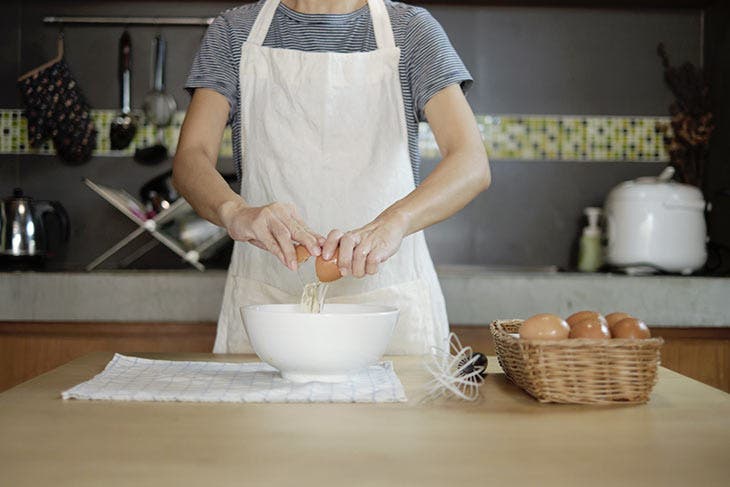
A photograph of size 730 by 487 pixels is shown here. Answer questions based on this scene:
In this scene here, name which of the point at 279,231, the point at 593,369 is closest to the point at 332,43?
the point at 279,231

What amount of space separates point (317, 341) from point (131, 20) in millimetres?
2037

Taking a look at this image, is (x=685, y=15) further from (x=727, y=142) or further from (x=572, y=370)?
(x=572, y=370)

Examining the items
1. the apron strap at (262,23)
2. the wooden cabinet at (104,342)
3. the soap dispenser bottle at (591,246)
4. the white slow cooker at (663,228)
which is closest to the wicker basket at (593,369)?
the apron strap at (262,23)

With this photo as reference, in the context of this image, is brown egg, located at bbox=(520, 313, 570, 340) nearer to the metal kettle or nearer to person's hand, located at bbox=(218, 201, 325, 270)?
person's hand, located at bbox=(218, 201, 325, 270)

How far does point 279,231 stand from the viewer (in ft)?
3.69

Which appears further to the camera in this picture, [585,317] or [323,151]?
[323,151]

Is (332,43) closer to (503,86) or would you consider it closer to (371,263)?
(371,263)

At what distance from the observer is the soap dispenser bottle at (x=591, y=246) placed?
8.52ft

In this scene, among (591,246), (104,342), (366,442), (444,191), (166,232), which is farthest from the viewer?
(591,246)

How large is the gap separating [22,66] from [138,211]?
67cm

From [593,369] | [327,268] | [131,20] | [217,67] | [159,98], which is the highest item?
[131,20]

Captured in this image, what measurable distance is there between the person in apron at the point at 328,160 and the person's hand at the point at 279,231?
0.34m

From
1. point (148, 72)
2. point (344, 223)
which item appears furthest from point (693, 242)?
point (148, 72)

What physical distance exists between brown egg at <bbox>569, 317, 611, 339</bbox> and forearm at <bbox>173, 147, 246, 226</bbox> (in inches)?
21.1
